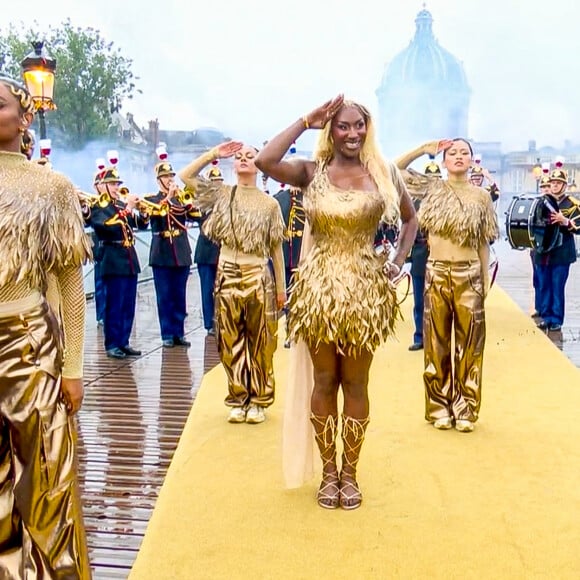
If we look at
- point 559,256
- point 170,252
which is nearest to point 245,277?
point 170,252

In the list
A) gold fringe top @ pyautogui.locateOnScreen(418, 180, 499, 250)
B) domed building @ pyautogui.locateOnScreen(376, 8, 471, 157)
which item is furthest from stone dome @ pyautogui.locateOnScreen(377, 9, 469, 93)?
gold fringe top @ pyautogui.locateOnScreen(418, 180, 499, 250)

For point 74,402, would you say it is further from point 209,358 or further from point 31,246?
point 209,358

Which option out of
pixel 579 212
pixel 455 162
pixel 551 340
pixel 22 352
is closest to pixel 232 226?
pixel 455 162

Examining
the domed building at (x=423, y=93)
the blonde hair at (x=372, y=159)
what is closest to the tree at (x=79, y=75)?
the domed building at (x=423, y=93)

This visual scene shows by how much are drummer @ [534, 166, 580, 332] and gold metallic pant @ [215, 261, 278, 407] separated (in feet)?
14.6

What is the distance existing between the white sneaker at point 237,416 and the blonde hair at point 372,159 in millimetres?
1867

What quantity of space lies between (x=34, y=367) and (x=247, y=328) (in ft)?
8.60

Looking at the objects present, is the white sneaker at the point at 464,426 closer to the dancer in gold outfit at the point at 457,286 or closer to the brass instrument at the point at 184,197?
the dancer in gold outfit at the point at 457,286

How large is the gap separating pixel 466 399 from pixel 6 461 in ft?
9.79

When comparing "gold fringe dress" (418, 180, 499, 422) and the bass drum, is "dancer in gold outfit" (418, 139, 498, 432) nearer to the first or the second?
"gold fringe dress" (418, 180, 499, 422)

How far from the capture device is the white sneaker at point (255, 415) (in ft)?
15.4

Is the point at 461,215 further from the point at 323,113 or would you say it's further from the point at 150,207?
the point at 150,207

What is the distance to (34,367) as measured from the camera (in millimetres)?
2207

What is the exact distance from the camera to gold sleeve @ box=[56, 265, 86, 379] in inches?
91.7
